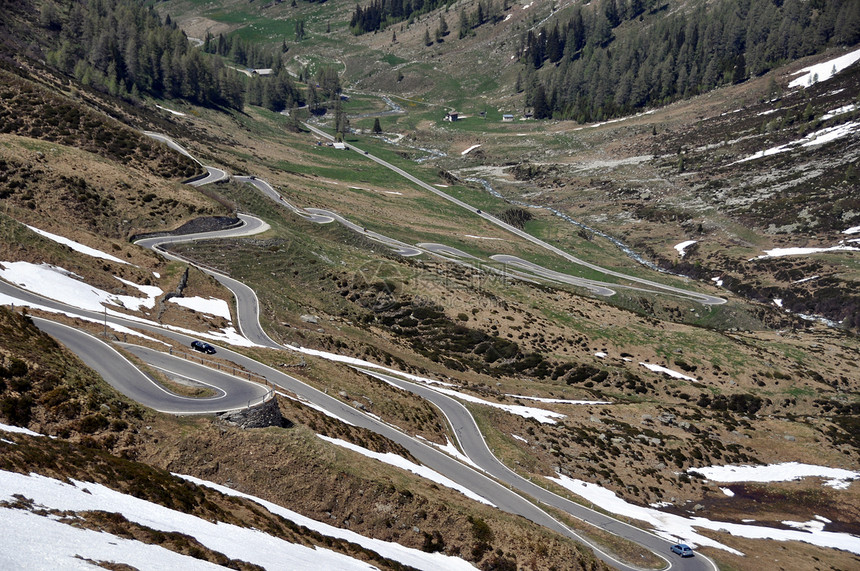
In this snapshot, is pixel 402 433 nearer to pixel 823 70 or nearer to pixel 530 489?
pixel 530 489

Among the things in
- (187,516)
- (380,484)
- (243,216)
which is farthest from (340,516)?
(243,216)

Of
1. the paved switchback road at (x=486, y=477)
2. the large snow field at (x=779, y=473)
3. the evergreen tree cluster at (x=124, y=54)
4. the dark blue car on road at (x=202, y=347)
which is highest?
the evergreen tree cluster at (x=124, y=54)

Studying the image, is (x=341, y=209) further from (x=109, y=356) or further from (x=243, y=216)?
(x=109, y=356)

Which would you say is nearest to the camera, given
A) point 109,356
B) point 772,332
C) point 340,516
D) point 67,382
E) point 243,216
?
point 67,382

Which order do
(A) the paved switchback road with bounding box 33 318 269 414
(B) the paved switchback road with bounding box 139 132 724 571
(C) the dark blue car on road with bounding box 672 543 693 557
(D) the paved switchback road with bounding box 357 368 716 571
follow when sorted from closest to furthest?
(A) the paved switchback road with bounding box 33 318 269 414, (B) the paved switchback road with bounding box 139 132 724 571, (C) the dark blue car on road with bounding box 672 543 693 557, (D) the paved switchback road with bounding box 357 368 716 571

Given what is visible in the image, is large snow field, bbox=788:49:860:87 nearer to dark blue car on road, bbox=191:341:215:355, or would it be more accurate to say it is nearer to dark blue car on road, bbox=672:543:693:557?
dark blue car on road, bbox=672:543:693:557

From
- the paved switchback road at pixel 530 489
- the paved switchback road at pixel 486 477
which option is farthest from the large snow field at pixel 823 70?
the paved switchback road at pixel 486 477

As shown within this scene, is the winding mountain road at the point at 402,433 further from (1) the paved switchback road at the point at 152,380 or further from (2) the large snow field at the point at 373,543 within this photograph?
(2) the large snow field at the point at 373,543

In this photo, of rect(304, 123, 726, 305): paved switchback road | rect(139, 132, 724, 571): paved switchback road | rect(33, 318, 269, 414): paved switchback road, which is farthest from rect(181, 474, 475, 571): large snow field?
rect(304, 123, 726, 305): paved switchback road
